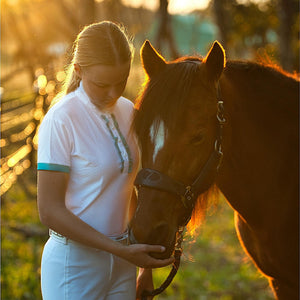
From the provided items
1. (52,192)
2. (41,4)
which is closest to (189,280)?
(52,192)

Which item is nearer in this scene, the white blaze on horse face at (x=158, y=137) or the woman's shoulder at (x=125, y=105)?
the white blaze on horse face at (x=158, y=137)

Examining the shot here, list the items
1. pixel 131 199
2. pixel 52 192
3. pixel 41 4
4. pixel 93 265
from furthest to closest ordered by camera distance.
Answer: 1. pixel 41 4
2. pixel 131 199
3. pixel 93 265
4. pixel 52 192

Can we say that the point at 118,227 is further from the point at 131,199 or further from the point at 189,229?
the point at 189,229

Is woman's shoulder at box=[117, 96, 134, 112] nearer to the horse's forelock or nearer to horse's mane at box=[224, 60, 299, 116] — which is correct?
the horse's forelock

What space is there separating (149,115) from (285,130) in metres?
0.79

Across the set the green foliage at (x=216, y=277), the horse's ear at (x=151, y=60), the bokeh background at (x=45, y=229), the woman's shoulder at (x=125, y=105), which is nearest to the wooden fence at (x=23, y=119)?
the bokeh background at (x=45, y=229)

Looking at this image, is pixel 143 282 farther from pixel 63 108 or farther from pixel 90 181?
pixel 63 108

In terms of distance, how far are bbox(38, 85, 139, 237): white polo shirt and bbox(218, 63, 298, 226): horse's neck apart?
542mm

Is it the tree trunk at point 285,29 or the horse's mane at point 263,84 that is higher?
the horse's mane at point 263,84

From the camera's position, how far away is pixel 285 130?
82.2 inches

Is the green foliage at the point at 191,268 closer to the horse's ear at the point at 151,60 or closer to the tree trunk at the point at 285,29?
the horse's ear at the point at 151,60

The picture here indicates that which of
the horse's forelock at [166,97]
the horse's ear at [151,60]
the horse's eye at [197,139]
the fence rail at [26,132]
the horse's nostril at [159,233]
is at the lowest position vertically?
the fence rail at [26,132]

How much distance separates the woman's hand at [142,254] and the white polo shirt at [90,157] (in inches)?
8.2

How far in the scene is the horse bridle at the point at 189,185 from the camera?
1609mm
